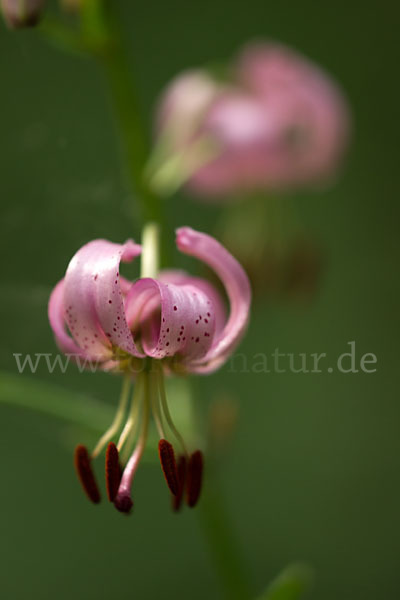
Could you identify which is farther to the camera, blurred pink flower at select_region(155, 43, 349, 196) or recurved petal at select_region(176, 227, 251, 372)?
blurred pink flower at select_region(155, 43, 349, 196)

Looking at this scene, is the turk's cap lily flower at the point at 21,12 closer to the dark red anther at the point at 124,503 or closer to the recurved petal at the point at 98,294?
the recurved petal at the point at 98,294

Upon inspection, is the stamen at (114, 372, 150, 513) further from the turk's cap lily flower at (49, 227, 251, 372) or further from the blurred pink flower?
the blurred pink flower

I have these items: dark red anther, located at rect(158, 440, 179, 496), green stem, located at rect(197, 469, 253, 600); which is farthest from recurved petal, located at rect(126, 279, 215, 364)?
green stem, located at rect(197, 469, 253, 600)

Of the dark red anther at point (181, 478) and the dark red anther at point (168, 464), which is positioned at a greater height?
the dark red anther at point (168, 464)

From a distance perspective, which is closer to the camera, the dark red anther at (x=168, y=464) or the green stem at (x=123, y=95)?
the dark red anther at (x=168, y=464)

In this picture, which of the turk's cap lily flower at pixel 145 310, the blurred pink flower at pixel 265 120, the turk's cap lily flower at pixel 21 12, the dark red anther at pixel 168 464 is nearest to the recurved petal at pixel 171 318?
the turk's cap lily flower at pixel 145 310

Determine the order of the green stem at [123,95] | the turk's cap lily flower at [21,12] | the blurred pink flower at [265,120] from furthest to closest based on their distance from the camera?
1. the blurred pink flower at [265,120]
2. the green stem at [123,95]
3. the turk's cap lily flower at [21,12]
